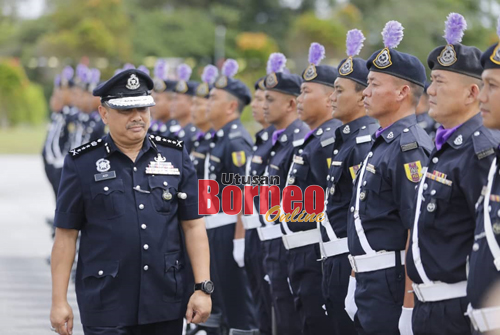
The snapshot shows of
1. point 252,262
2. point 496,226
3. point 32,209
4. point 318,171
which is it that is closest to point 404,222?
point 496,226

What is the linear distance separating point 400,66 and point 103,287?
2.05m

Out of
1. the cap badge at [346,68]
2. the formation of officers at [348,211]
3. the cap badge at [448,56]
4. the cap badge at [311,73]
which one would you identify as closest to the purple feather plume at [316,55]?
the cap badge at [311,73]

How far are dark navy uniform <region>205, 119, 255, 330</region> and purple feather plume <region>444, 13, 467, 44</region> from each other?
3.56m

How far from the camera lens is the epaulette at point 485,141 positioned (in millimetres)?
4047

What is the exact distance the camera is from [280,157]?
693 cm

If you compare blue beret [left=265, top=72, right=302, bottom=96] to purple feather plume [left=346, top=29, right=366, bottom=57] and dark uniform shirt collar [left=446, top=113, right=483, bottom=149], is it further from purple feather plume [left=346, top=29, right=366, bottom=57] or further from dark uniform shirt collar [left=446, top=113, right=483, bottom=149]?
dark uniform shirt collar [left=446, top=113, right=483, bottom=149]

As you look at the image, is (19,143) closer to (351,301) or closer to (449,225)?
(351,301)

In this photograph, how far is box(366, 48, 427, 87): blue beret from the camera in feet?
16.8

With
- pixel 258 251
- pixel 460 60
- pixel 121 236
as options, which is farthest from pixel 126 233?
pixel 258 251

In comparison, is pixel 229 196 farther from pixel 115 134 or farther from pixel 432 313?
pixel 432 313

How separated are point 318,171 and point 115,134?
191cm

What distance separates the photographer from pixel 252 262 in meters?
7.43

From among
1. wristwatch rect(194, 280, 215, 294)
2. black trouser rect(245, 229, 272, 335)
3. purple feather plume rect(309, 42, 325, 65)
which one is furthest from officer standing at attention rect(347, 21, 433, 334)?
black trouser rect(245, 229, 272, 335)

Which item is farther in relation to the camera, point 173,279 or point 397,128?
point 397,128
